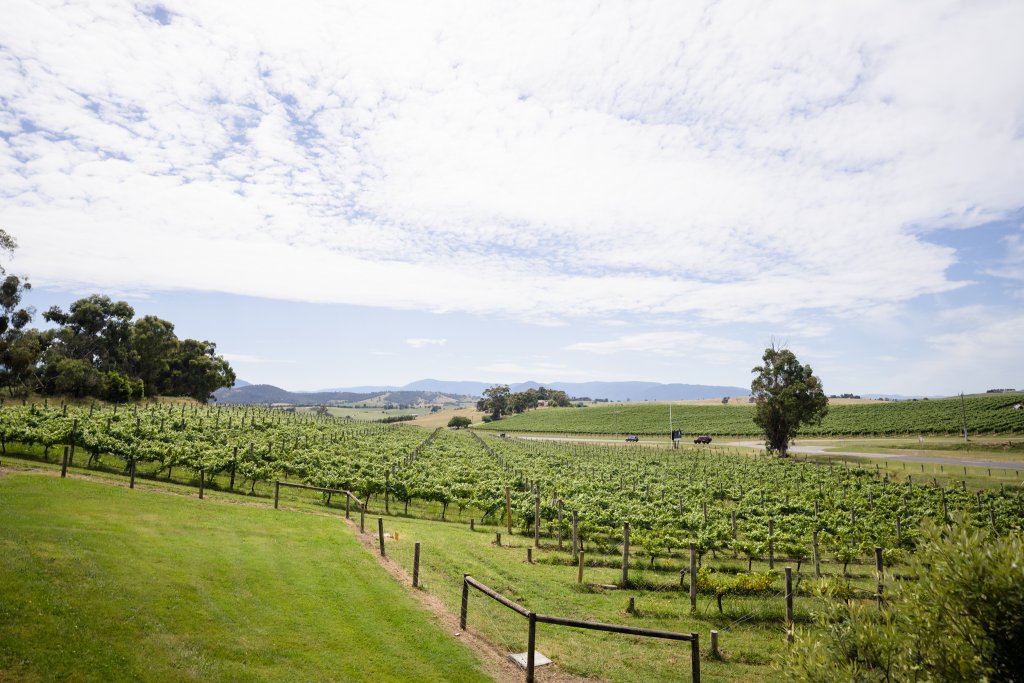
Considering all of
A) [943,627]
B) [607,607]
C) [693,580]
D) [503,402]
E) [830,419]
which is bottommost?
[607,607]

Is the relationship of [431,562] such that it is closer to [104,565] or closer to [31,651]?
[104,565]

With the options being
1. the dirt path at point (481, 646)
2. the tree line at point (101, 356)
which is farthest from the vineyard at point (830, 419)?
the dirt path at point (481, 646)

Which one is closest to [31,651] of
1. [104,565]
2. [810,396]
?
[104,565]

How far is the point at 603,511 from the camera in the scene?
27.3 metres

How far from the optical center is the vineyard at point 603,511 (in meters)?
18.0

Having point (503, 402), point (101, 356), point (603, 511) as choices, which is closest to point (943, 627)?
point (603, 511)

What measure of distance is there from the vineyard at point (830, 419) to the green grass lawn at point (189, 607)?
9768cm

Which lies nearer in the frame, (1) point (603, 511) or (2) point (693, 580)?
(2) point (693, 580)

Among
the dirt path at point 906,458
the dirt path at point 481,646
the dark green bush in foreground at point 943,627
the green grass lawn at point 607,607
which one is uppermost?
the dark green bush in foreground at point 943,627

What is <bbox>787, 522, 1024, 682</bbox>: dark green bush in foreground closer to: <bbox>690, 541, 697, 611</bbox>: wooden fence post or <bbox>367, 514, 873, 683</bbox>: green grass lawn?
<bbox>367, 514, 873, 683</bbox>: green grass lawn

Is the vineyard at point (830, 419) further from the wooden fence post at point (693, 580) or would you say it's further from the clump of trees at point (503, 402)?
the wooden fence post at point (693, 580)

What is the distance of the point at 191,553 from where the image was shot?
1569cm

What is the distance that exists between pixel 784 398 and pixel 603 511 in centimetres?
4953

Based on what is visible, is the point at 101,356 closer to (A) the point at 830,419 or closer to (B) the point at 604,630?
(B) the point at 604,630
